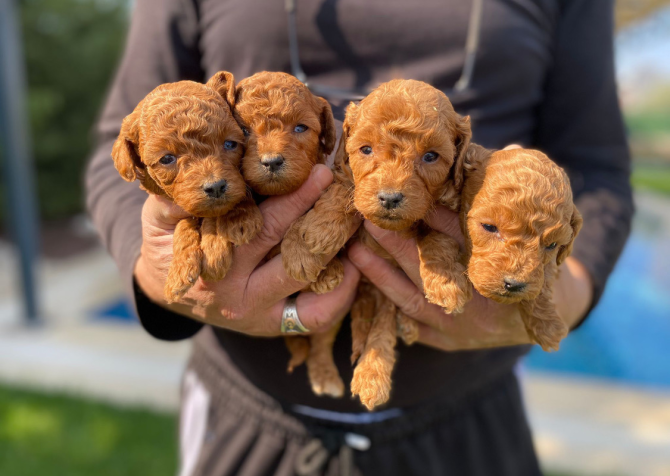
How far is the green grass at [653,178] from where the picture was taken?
13.8m

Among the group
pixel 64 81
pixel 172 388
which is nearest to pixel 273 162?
pixel 172 388

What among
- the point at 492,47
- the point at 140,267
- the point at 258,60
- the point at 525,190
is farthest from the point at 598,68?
the point at 140,267

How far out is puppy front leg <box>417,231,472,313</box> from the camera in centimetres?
153

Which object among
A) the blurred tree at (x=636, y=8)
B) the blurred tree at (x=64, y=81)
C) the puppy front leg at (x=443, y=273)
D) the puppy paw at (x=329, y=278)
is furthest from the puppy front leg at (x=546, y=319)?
the blurred tree at (x=636, y=8)

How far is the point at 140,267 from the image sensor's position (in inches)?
77.4

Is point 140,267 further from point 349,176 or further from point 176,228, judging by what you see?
point 349,176

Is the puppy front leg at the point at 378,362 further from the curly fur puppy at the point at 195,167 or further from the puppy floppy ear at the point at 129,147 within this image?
the puppy floppy ear at the point at 129,147

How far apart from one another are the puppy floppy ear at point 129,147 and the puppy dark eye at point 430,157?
2.70 ft

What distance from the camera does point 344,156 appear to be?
1.66 metres

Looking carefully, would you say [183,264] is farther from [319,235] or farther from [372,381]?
[372,381]

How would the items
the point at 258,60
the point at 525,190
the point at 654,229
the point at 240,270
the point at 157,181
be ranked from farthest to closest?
the point at 654,229
the point at 258,60
the point at 240,270
the point at 157,181
the point at 525,190

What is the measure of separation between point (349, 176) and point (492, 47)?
37.2 inches

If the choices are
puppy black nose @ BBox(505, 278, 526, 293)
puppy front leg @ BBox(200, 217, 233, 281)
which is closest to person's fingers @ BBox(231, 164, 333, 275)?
puppy front leg @ BBox(200, 217, 233, 281)

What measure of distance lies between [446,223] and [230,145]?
673 millimetres
